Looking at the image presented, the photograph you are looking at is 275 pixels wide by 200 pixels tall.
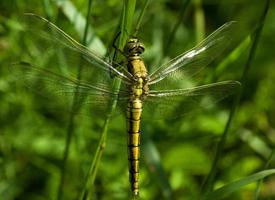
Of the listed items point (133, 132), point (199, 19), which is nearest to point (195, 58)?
point (133, 132)

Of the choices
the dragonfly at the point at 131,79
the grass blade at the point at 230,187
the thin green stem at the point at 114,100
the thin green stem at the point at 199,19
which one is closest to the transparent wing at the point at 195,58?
the dragonfly at the point at 131,79

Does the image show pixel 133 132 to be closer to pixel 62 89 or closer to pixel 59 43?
pixel 62 89

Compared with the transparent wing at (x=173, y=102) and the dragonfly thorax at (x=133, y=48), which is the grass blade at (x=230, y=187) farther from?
the dragonfly thorax at (x=133, y=48)

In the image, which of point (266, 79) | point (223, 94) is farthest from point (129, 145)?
point (266, 79)

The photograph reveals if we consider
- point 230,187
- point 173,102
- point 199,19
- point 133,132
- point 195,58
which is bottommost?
point 230,187

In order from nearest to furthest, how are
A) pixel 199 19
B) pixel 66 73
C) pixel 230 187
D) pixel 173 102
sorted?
pixel 230 187
pixel 66 73
pixel 173 102
pixel 199 19

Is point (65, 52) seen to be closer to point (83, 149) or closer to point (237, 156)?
point (83, 149)
